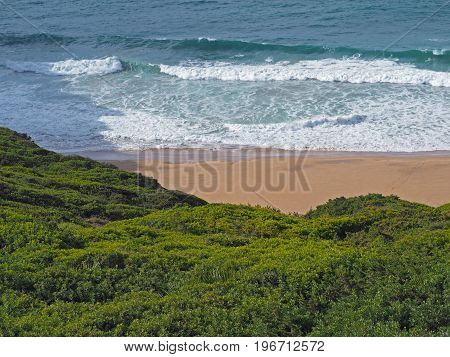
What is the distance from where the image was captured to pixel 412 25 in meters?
41.6

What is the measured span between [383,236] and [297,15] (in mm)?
32410

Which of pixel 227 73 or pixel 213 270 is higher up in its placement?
pixel 227 73

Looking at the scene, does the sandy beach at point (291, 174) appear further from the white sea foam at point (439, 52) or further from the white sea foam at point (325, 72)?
the white sea foam at point (439, 52)

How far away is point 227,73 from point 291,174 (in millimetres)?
13922

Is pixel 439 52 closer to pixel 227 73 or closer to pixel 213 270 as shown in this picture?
pixel 227 73

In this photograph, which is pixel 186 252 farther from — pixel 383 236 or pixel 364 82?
pixel 364 82

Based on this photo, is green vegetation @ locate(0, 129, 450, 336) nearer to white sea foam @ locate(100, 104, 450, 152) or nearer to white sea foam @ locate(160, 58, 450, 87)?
white sea foam @ locate(100, 104, 450, 152)

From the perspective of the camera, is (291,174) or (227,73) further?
(227,73)

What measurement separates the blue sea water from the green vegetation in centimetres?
1207

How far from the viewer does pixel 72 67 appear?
1550 inches

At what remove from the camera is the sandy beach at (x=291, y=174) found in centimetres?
2302

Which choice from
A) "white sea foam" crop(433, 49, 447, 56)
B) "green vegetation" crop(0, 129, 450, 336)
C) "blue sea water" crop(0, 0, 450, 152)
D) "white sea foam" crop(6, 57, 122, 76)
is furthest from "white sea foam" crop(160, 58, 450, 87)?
"green vegetation" crop(0, 129, 450, 336)

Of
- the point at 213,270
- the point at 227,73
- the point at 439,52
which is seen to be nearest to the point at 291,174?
the point at 213,270

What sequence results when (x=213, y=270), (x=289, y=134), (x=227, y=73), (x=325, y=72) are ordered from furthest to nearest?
1. (x=227, y=73)
2. (x=325, y=72)
3. (x=289, y=134)
4. (x=213, y=270)
